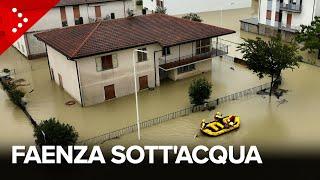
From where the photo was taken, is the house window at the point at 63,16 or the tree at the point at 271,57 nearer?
the tree at the point at 271,57

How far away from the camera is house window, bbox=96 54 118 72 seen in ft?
98.2

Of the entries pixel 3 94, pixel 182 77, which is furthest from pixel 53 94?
pixel 182 77

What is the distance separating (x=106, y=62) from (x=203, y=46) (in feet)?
33.1

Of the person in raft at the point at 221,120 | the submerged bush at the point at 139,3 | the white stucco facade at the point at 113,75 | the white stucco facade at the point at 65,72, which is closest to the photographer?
the person in raft at the point at 221,120

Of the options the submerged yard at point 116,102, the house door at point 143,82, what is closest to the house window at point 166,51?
the house door at point 143,82

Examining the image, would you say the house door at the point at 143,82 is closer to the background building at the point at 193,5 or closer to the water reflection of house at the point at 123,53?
the water reflection of house at the point at 123,53

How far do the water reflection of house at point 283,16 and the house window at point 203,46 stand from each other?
15489mm

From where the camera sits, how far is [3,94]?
33.5m

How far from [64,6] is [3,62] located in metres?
9.69

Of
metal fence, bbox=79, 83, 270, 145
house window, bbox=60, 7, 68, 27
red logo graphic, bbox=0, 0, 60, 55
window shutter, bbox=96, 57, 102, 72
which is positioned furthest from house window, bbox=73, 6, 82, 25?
→ metal fence, bbox=79, 83, 270, 145

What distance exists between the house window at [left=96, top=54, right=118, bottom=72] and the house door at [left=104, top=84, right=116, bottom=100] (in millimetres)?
1661

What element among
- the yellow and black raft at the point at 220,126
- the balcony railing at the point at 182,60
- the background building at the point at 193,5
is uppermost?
the background building at the point at 193,5

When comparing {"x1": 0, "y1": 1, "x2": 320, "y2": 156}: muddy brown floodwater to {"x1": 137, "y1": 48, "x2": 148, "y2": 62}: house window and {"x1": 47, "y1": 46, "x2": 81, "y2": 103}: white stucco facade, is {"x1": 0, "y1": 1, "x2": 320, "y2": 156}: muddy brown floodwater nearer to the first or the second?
{"x1": 47, "y1": 46, "x2": 81, "y2": 103}: white stucco facade

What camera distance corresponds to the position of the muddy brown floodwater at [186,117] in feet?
80.9
